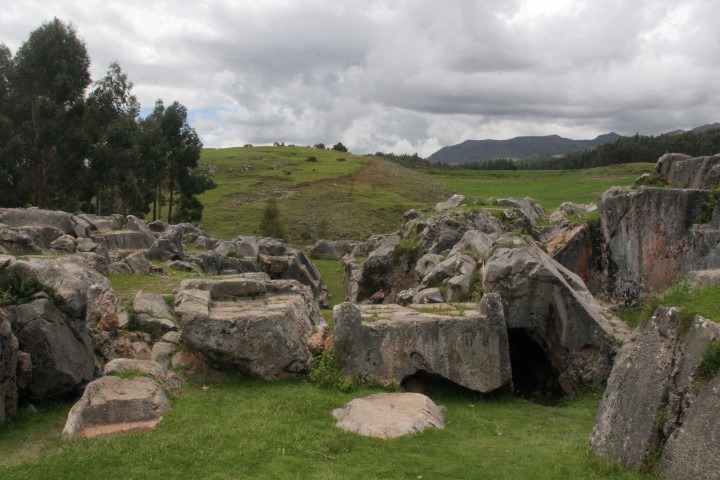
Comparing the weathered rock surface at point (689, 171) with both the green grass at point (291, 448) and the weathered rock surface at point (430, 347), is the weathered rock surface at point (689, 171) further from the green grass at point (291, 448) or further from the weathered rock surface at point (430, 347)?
the green grass at point (291, 448)

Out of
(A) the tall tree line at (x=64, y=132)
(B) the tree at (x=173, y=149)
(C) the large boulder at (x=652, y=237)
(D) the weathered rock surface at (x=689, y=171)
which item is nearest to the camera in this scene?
(C) the large boulder at (x=652, y=237)

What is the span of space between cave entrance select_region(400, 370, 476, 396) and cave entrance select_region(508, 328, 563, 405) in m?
2.13

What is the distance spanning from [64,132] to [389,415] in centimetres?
5256

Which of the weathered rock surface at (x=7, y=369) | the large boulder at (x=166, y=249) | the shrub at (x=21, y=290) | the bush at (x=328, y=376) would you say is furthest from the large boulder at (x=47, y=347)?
the large boulder at (x=166, y=249)

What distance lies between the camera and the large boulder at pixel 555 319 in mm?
16734

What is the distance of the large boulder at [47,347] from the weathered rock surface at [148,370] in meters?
1.04

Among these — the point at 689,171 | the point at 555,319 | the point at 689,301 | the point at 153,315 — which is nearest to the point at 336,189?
the point at 689,171

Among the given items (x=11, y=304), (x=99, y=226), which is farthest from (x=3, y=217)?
(x=11, y=304)

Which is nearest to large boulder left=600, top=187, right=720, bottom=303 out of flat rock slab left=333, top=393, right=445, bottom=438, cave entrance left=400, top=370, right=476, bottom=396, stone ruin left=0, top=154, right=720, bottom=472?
stone ruin left=0, top=154, right=720, bottom=472

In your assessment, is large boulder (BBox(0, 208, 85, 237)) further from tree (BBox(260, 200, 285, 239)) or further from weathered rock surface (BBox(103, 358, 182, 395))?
tree (BBox(260, 200, 285, 239))

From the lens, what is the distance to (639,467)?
9.54 m

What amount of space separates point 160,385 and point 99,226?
29541 millimetres

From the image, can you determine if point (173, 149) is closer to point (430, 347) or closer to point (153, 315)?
point (153, 315)

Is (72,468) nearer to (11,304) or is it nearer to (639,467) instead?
(11,304)
